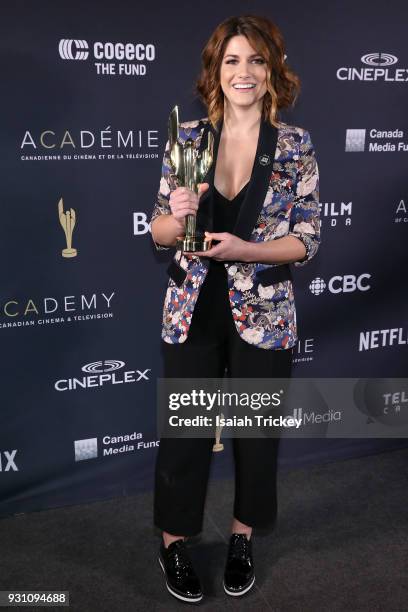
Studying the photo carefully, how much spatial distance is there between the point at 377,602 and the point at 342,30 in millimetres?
2171

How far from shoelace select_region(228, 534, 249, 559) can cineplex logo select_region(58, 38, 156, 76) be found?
1.73 metres

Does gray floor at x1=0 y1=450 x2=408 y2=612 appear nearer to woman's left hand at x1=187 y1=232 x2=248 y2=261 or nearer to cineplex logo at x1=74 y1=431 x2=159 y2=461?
cineplex logo at x1=74 y1=431 x2=159 y2=461

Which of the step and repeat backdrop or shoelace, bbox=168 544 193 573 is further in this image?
the step and repeat backdrop

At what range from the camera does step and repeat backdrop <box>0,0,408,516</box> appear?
2551 mm

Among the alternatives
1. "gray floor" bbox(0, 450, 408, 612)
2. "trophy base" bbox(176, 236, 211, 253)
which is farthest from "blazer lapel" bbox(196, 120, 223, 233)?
"gray floor" bbox(0, 450, 408, 612)

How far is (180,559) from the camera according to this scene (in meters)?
2.41

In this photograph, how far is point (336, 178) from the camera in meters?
3.04

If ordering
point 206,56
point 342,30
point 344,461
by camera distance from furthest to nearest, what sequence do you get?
point 344,461 < point 342,30 < point 206,56

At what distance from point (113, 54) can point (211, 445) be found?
1.45 m

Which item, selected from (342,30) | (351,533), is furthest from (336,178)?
(351,533)

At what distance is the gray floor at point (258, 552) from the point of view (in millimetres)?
2371

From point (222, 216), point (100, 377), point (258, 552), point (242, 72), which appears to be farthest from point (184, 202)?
point (258, 552)

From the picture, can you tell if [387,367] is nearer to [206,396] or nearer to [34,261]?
[206,396]

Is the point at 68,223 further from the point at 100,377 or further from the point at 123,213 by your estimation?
the point at 100,377
